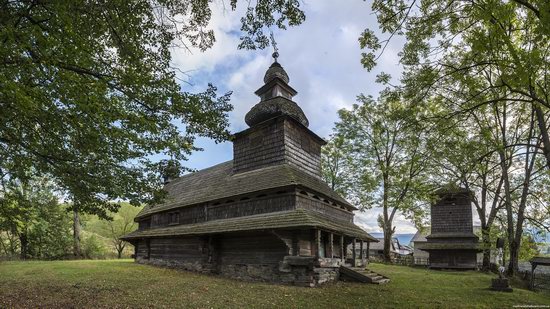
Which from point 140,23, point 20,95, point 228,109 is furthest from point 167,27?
point 20,95

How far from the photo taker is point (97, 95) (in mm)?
6785

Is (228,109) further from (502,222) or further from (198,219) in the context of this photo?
(502,222)

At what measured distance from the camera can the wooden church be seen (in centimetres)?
1469

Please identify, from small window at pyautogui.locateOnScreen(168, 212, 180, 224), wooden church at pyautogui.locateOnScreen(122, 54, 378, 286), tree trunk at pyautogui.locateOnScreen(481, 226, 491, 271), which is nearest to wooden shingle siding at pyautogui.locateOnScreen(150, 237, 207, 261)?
wooden church at pyautogui.locateOnScreen(122, 54, 378, 286)

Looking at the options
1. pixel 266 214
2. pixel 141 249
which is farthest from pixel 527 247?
pixel 141 249

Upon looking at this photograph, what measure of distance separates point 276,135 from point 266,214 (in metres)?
4.75

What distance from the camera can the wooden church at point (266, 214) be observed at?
14688 mm

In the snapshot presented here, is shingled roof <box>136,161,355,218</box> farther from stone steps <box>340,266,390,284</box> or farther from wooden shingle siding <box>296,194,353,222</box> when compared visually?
stone steps <box>340,266,390,284</box>

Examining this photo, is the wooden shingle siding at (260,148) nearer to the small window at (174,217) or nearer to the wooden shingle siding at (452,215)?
the small window at (174,217)

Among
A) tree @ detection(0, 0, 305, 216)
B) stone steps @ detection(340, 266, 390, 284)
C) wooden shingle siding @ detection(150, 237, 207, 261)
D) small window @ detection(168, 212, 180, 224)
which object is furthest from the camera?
small window @ detection(168, 212, 180, 224)

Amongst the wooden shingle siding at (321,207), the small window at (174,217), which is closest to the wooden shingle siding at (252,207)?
the wooden shingle siding at (321,207)

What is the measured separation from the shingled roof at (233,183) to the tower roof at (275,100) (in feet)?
10.8

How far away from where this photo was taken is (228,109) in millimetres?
9453

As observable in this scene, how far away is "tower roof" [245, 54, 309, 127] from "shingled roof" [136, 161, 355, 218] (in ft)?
10.8
